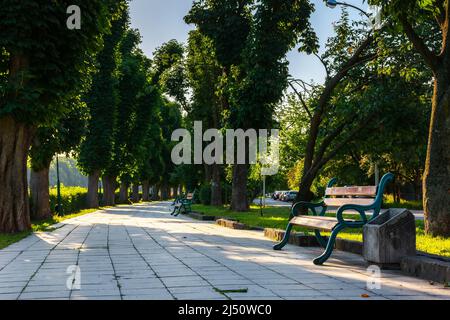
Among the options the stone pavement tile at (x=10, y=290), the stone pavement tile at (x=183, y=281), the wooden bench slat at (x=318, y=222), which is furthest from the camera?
the wooden bench slat at (x=318, y=222)

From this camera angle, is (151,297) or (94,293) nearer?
(151,297)

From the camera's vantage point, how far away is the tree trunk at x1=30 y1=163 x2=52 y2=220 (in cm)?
2275

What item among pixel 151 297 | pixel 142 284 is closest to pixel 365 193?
pixel 142 284

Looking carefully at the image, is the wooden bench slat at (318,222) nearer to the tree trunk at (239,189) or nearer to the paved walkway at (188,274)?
the paved walkway at (188,274)

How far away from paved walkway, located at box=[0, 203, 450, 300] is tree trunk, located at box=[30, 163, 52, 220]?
12.5 metres

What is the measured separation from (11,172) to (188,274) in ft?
31.4

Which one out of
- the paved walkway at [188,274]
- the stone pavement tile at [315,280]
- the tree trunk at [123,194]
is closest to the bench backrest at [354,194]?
the paved walkway at [188,274]

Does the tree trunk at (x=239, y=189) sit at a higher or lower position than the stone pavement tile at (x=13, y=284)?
higher

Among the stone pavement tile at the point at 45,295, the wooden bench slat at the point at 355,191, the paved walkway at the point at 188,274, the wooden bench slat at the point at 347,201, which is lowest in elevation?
the paved walkway at the point at 188,274

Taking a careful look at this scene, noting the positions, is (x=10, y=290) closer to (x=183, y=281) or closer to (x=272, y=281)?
(x=183, y=281)

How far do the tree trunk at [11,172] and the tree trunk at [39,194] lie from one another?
27.7ft

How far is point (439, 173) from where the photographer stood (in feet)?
35.9

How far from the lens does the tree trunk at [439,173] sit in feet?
35.6

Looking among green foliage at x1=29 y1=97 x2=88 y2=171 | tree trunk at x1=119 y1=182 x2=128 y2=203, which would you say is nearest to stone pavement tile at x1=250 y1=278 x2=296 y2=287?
green foliage at x1=29 y1=97 x2=88 y2=171
